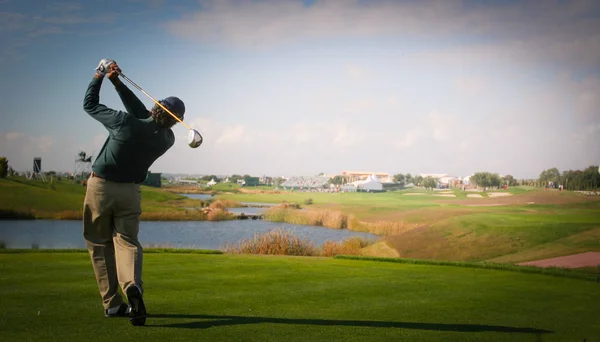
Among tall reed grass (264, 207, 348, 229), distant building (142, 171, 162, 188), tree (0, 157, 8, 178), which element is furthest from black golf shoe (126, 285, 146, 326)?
distant building (142, 171, 162, 188)

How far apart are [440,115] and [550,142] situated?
135 inches

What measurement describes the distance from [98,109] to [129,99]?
0.91 ft

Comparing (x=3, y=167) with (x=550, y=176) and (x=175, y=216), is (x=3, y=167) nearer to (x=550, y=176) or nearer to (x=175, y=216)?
(x=175, y=216)

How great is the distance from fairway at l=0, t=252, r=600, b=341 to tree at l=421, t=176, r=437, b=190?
10.3 meters

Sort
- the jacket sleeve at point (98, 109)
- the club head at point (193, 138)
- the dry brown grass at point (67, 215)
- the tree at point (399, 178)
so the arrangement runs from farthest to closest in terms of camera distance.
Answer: the tree at point (399, 178) → the dry brown grass at point (67, 215) → the club head at point (193, 138) → the jacket sleeve at point (98, 109)

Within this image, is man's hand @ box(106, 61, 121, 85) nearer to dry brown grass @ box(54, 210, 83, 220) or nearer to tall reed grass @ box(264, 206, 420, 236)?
tall reed grass @ box(264, 206, 420, 236)

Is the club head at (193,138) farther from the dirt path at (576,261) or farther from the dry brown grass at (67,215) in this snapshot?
the dry brown grass at (67,215)

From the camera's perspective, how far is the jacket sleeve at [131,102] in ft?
13.3

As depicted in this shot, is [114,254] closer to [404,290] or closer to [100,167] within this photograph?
[100,167]

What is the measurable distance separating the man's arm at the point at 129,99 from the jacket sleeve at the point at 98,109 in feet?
0.36

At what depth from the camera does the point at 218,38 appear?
1669cm

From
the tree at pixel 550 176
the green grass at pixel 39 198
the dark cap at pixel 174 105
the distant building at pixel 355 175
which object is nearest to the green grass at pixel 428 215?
the green grass at pixel 39 198

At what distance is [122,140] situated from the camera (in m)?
3.89

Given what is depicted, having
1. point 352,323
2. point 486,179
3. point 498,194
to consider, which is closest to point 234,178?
point 486,179
